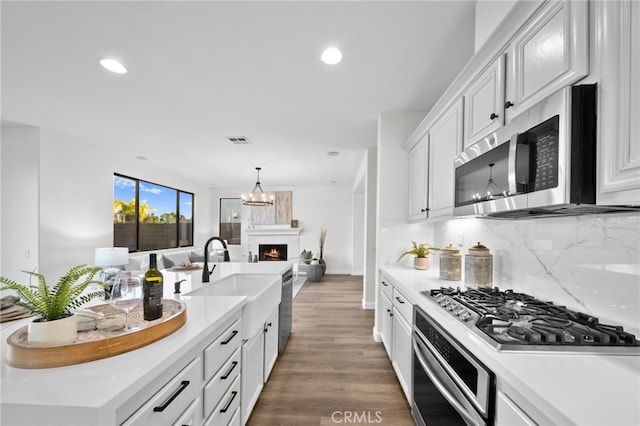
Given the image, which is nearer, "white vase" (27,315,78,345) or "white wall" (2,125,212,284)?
"white vase" (27,315,78,345)

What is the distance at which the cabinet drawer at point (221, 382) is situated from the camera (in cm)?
126

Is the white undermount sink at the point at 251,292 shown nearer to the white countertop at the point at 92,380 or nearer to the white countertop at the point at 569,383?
the white countertop at the point at 92,380

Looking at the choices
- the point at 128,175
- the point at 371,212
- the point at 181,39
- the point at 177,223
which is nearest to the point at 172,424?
the point at 181,39

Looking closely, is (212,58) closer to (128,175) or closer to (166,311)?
(166,311)

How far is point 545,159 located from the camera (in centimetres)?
108

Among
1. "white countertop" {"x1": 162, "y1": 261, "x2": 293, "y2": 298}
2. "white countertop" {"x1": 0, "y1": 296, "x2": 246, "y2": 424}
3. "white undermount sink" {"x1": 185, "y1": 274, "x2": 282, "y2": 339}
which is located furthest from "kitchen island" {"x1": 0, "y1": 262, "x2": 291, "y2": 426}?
"white countertop" {"x1": 162, "y1": 261, "x2": 293, "y2": 298}

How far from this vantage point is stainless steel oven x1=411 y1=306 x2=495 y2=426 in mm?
1017

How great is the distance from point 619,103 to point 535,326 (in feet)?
2.67

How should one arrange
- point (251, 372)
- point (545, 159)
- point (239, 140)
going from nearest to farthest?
point (545, 159)
point (251, 372)
point (239, 140)

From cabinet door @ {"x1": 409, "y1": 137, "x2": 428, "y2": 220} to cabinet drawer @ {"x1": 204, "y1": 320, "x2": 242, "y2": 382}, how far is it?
6.38 ft

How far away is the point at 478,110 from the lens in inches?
66.6

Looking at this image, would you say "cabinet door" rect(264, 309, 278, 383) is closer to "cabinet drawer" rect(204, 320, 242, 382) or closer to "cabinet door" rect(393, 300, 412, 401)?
"cabinet drawer" rect(204, 320, 242, 382)

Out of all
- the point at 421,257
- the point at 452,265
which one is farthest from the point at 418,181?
the point at 452,265

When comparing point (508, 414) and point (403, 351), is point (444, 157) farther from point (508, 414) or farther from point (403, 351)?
point (508, 414)
